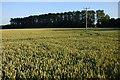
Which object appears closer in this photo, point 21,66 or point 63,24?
point 21,66

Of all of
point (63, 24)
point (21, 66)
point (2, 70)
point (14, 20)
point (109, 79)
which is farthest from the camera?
point (14, 20)

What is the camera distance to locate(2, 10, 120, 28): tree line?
97125 mm

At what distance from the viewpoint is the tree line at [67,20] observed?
9712 centimetres

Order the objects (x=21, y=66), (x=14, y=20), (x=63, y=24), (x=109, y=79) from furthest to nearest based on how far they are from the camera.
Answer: (x=14, y=20) → (x=63, y=24) → (x=21, y=66) → (x=109, y=79)

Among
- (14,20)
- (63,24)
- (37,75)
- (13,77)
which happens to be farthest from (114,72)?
(14,20)

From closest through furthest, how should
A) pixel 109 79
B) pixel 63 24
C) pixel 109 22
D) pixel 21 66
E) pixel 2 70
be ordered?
1. pixel 109 79
2. pixel 2 70
3. pixel 21 66
4. pixel 109 22
5. pixel 63 24

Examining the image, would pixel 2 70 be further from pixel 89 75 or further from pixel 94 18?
pixel 94 18

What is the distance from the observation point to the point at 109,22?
92.8 m

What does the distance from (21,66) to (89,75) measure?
287 cm

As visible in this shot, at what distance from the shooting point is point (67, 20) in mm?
105750

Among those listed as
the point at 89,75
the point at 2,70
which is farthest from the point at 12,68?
the point at 89,75

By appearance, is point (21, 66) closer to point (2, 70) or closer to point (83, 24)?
point (2, 70)

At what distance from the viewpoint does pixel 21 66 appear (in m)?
9.02

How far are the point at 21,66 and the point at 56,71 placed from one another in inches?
71.6
